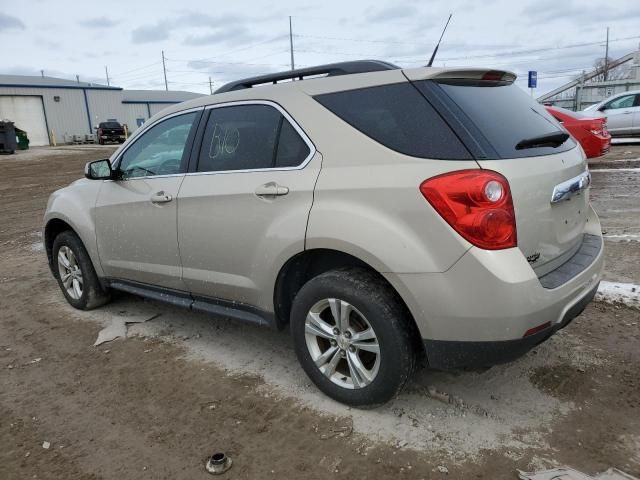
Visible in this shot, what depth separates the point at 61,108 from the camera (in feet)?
140

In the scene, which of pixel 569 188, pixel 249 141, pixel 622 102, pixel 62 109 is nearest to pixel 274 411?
pixel 249 141

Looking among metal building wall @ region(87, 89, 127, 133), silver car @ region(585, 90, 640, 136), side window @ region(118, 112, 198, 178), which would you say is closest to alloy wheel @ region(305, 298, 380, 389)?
side window @ region(118, 112, 198, 178)

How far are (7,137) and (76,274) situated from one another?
91.3 ft

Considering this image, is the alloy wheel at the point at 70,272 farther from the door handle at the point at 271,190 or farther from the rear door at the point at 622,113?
the rear door at the point at 622,113

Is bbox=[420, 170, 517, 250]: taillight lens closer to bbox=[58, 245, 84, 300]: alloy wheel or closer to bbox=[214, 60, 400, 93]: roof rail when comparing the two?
bbox=[214, 60, 400, 93]: roof rail

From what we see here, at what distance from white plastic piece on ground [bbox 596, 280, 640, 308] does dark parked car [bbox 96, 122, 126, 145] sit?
37.8 m

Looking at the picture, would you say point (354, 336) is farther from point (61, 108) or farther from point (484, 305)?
point (61, 108)

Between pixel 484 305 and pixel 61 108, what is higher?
pixel 61 108

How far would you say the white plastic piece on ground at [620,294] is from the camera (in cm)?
410

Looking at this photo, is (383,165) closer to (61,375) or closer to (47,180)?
(61,375)

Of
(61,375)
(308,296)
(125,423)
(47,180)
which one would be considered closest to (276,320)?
(308,296)

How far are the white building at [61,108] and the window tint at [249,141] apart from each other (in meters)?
42.1

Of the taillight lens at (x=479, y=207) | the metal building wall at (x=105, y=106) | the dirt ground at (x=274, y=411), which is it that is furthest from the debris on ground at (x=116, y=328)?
the metal building wall at (x=105, y=106)

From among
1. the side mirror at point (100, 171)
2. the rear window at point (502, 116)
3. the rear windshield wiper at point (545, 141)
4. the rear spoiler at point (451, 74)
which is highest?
the rear spoiler at point (451, 74)
